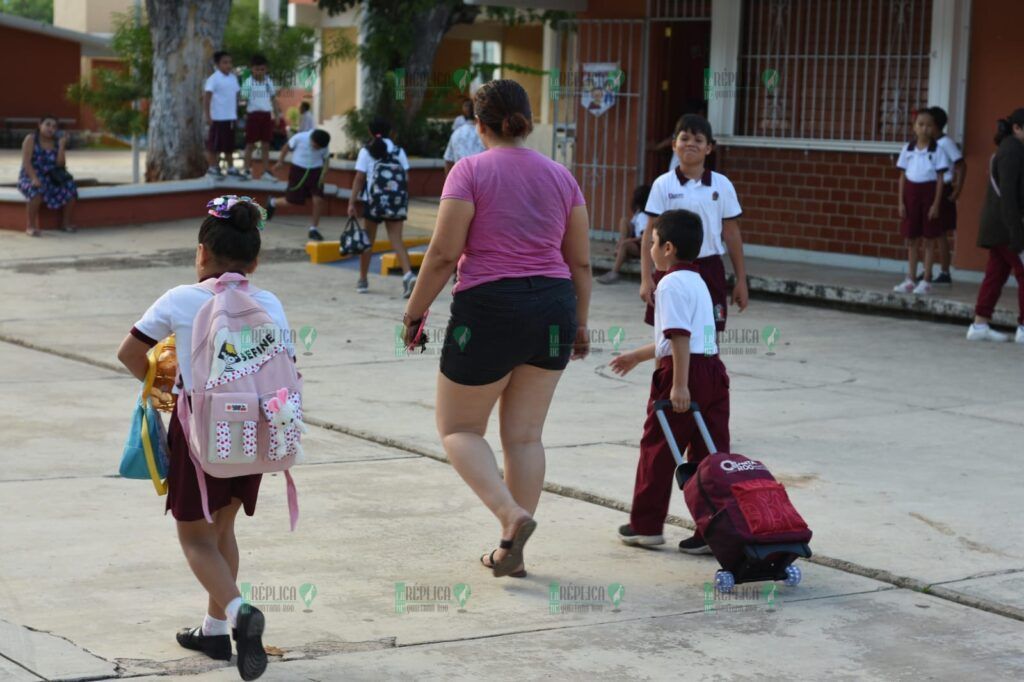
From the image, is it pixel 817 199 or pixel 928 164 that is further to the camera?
pixel 817 199

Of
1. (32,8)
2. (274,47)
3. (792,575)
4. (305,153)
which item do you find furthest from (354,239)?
(32,8)

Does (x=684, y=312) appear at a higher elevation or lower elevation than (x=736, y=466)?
higher

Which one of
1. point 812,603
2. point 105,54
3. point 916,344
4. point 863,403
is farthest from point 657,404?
point 105,54

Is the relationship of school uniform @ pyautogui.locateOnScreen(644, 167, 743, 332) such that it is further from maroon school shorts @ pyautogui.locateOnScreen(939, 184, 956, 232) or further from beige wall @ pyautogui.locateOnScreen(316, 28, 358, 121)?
beige wall @ pyautogui.locateOnScreen(316, 28, 358, 121)

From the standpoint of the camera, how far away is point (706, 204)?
758 cm

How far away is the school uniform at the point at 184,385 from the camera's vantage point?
4.43m

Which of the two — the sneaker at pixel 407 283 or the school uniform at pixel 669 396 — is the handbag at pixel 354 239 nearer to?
the sneaker at pixel 407 283

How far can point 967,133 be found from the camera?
45.0ft

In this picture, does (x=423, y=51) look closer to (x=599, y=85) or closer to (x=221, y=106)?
(x=221, y=106)

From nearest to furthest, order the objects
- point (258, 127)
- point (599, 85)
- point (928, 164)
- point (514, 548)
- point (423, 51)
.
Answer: point (514, 548)
point (928, 164)
point (599, 85)
point (258, 127)
point (423, 51)

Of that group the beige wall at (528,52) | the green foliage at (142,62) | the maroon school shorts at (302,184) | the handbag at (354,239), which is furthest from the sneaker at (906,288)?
the beige wall at (528,52)

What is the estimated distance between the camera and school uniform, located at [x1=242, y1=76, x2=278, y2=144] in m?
21.0

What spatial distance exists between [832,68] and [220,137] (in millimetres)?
8405

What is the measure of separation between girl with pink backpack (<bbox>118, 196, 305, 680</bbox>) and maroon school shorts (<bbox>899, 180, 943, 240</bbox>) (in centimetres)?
947
